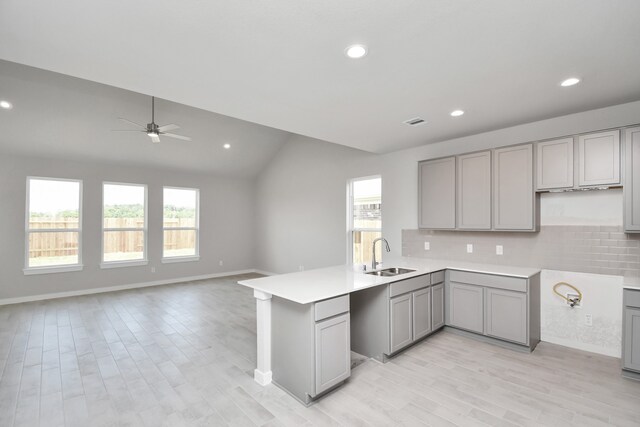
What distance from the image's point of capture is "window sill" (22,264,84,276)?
5.39 m

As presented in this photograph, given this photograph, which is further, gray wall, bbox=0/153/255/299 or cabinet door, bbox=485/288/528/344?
gray wall, bbox=0/153/255/299

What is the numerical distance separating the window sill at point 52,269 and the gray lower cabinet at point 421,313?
6.26m

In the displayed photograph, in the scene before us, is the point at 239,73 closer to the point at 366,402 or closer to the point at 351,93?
the point at 351,93

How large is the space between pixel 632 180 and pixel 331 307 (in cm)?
303

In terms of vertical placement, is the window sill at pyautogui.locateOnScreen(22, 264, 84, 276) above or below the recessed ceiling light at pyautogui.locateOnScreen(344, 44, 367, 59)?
below

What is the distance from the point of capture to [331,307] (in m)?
2.47

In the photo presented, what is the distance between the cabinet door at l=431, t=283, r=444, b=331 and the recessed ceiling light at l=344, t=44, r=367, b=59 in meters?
2.71

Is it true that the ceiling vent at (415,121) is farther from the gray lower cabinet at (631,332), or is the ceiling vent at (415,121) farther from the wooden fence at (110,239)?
the wooden fence at (110,239)

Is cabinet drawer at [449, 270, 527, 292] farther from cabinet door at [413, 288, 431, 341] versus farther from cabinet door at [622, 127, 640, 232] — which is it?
cabinet door at [622, 127, 640, 232]

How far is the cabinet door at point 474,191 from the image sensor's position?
3.74m

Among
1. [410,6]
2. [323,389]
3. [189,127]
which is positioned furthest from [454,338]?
[189,127]

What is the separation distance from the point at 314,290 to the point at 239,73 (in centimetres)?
189

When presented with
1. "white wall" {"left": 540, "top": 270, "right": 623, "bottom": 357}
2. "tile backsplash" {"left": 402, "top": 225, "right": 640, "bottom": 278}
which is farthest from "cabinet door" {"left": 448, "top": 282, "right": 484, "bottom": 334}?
"white wall" {"left": 540, "top": 270, "right": 623, "bottom": 357}

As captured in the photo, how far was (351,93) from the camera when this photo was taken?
2.83 metres
